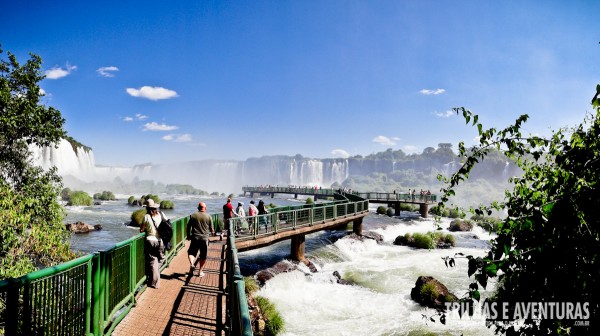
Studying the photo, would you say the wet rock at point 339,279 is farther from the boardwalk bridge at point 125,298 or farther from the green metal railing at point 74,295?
the green metal railing at point 74,295

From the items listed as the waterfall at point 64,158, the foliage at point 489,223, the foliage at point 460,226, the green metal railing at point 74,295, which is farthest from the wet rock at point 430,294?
the waterfall at point 64,158

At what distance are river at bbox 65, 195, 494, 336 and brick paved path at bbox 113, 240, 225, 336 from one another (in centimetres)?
406

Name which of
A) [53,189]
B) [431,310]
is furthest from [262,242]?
[53,189]

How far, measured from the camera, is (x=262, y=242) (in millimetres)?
14742

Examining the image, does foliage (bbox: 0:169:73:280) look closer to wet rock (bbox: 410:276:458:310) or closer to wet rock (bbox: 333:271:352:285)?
wet rock (bbox: 333:271:352:285)

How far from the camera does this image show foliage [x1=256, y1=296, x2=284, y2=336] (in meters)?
10.5

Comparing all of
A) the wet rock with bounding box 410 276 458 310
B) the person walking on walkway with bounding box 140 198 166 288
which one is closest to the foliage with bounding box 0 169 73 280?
→ the person walking on walkway with bounding box 140 198 166 288

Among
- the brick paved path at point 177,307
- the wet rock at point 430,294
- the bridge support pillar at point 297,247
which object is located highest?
the brick paved path at point 177,307

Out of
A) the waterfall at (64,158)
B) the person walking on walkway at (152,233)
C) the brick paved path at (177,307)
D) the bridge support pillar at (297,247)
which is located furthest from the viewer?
the waterfall at (64,158)

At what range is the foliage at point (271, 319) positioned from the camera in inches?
412

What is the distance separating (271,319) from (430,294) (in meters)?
6.82

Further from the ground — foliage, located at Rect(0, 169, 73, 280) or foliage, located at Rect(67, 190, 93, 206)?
foliage, located at Rect(0, 169, 73, 280)

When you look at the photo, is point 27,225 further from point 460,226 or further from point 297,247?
point 460,226

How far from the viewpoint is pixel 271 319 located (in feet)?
35.3
